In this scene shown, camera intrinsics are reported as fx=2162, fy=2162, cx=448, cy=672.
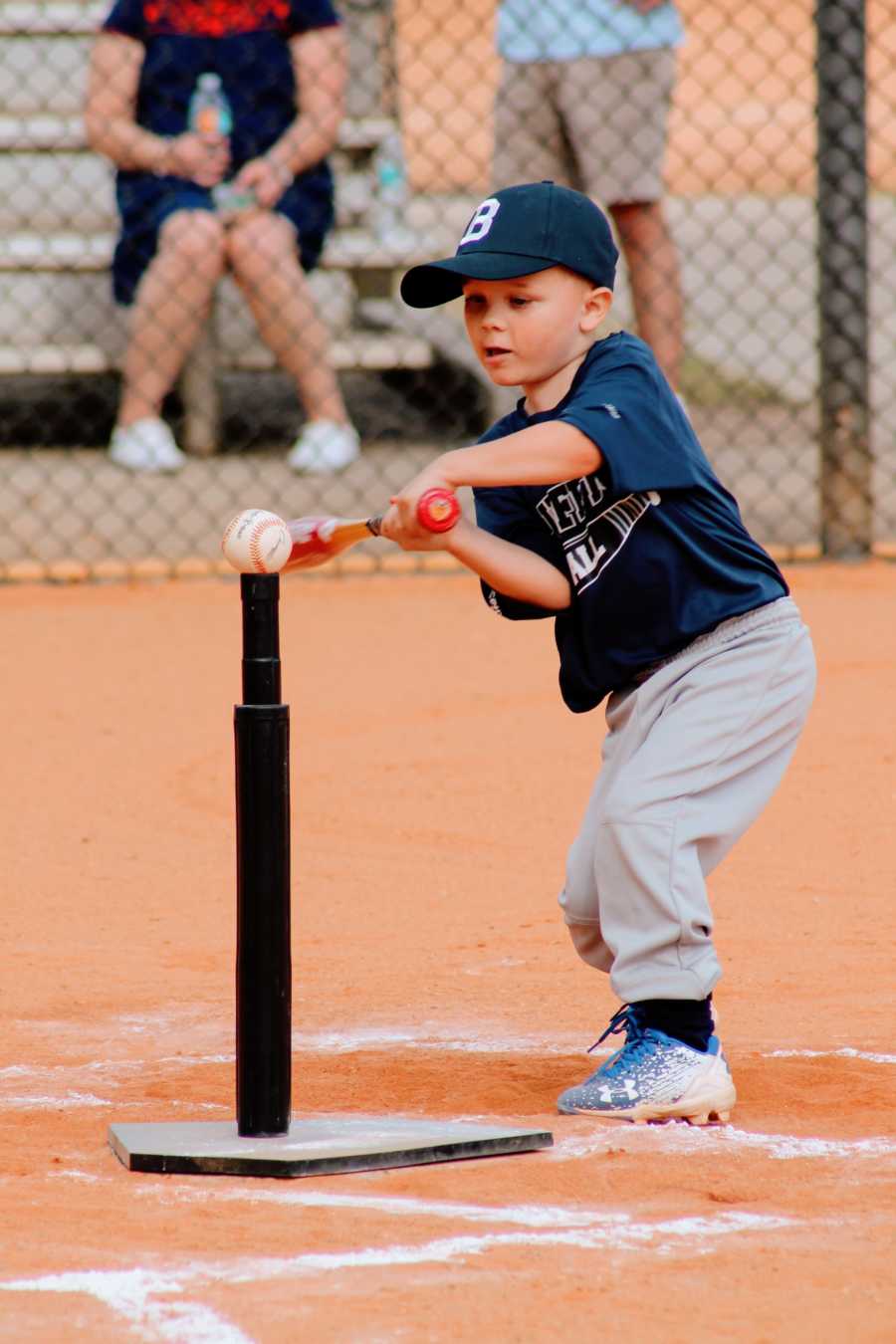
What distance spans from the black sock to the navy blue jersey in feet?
1.43

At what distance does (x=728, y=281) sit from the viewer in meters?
10.9

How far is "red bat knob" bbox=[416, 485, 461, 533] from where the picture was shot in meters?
2.62

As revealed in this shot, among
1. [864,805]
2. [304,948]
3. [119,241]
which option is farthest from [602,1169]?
[119,241]

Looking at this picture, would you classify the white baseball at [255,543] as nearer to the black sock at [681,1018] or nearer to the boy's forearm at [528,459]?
the boy's forearm at [528,459]

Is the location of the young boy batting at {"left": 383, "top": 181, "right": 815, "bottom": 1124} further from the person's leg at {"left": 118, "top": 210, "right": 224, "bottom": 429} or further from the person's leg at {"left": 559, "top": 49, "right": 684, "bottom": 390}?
the person's leg at {"left": 118, "top": 210, "right": 224, "bottom": 429}

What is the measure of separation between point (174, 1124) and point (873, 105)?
53.8 feet

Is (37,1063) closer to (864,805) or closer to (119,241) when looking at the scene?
(864,805)

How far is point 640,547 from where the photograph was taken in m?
2.88

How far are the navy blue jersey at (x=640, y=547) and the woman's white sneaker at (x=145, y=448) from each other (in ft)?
16.6

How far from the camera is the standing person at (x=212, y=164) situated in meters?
7.65

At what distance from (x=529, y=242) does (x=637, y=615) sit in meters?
0.52

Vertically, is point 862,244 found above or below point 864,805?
above

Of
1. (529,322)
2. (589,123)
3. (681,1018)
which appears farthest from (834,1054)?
(589,123)

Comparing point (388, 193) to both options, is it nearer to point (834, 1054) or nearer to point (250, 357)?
point (250, 357)
